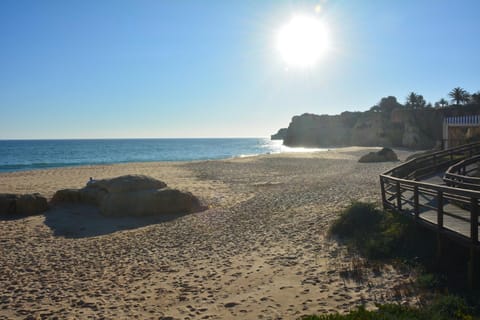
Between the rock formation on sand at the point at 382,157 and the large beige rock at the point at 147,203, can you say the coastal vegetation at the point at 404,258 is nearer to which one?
the large beige rock at the point at 147,203

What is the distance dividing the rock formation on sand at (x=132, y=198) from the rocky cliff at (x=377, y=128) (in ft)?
96.2

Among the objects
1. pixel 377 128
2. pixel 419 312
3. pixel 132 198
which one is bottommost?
pixel 419 312

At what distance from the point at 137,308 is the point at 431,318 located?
206 inches

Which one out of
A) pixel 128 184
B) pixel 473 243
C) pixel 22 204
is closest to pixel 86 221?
pixel 128 184

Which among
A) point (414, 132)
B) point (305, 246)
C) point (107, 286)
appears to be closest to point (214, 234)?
point (305, 246)

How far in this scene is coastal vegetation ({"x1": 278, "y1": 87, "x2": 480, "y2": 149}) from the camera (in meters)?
65.8

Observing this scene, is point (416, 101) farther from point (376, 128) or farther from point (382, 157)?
point (382, 157)

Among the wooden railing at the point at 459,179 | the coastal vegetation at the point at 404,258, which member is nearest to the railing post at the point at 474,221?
the coastal vegetation at the point at 404,258

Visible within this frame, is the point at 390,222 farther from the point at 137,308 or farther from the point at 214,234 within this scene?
the point at 137,308

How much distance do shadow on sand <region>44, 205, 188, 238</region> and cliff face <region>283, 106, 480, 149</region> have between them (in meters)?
33.1

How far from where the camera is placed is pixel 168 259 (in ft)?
31.8

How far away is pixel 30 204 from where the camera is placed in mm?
15859

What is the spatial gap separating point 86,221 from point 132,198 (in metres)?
2.10

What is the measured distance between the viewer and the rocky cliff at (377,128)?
66312mm
